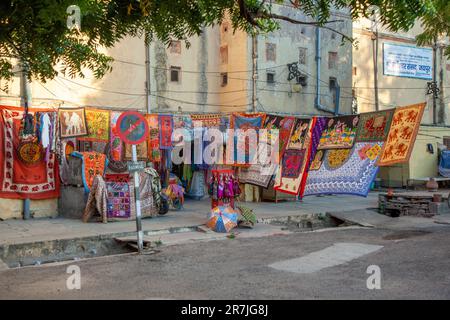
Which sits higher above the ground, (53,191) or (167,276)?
(53,191)

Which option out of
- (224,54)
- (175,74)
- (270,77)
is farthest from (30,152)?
(270,77)

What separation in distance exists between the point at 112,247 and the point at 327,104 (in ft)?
66.0

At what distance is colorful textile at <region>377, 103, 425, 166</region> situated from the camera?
36.2ft

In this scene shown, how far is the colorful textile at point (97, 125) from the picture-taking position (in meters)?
12.7

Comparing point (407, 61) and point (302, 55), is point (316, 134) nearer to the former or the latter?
point (302, 55)

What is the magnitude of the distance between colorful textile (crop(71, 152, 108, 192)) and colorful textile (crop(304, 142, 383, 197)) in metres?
5.73

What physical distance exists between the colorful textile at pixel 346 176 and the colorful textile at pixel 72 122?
6.41 meters

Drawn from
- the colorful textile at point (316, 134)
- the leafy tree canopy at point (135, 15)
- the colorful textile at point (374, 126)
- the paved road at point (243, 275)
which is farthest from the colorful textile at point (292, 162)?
the leafy tree canopy at point (135, 15)

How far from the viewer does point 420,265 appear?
24.1 feet

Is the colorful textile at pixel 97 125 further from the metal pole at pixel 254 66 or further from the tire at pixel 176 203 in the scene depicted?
the metal pole at pixel 254 66

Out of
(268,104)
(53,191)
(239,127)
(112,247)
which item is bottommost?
(112,247)

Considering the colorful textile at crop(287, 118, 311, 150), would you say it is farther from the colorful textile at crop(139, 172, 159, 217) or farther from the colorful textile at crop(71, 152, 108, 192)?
the colorful textile at crop(71, 152, 108, 192)
